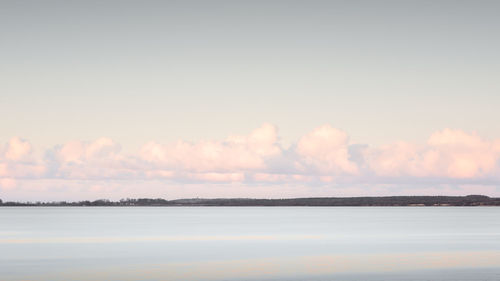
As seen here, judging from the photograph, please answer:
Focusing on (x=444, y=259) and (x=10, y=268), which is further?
(x=444, y=259)

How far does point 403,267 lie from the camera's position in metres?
34.3

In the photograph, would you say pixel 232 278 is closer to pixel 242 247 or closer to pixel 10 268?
pixel 10 268

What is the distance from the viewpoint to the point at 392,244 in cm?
5128

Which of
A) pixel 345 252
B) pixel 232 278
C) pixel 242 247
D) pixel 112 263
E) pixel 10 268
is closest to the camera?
pixel 232 278

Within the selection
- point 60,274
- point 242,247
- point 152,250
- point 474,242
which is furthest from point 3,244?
point 474,242

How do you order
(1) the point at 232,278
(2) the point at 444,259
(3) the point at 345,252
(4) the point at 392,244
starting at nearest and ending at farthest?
(1) the point at 232,278 → (2) the point at 444,259 → (3) the point at 345,252 → (4) the point at 392,244

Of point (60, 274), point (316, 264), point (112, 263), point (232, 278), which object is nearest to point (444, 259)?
point (316, 264)

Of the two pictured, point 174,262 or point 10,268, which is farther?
point 174,262

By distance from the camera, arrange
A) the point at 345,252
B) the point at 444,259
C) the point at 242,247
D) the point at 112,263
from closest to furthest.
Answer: the point at 112,263, the point at 444,259, the point at 345,252, the point at 242,247

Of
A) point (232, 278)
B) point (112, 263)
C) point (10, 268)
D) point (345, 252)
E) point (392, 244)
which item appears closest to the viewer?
point (232, 278)

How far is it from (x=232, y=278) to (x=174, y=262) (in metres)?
7.25

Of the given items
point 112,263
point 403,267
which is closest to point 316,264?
point 403,267

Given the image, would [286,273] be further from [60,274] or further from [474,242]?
[474,242]

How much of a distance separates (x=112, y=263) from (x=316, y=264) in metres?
10.2
